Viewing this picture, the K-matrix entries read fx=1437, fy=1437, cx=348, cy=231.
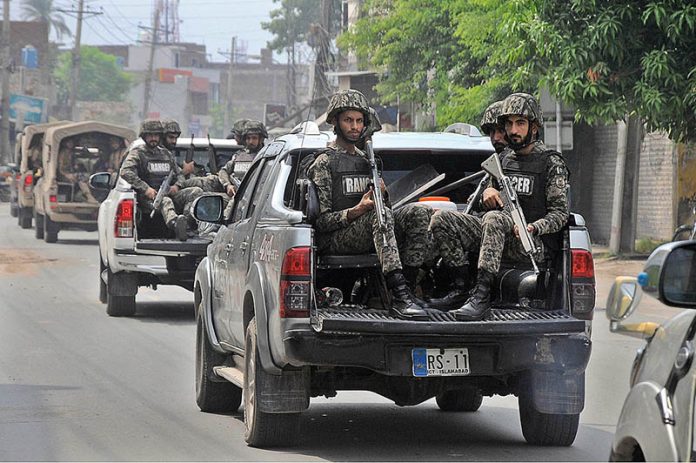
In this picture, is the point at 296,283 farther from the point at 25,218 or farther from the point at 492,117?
the point at 25,218

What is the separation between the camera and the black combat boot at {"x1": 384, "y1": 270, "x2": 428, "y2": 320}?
7.50m

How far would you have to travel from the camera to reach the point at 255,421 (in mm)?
7930

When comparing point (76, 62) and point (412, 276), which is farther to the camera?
point (76, 62)

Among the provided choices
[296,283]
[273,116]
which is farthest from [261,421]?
[273,116]

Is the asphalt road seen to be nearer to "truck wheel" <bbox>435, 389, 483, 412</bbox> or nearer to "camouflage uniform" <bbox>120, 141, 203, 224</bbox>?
"truck wheel" <bbox>435, 389, 483, 412</bbox>

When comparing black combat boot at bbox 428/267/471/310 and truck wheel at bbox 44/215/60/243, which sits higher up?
black combat boot at bbox 428/267/471/310

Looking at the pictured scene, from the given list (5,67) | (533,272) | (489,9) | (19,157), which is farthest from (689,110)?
(5,67)

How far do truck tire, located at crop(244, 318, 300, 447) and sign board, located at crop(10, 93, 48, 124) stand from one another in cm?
8579

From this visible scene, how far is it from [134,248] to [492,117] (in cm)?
773

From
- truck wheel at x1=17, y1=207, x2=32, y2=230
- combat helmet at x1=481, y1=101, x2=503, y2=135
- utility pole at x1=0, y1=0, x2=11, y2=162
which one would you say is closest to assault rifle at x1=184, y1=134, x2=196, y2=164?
combat helmet at x1=481, y1=101, x2=503, y2=135

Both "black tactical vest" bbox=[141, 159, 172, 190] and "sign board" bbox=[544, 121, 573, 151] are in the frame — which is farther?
"sign board" bbox=[544, 121, 573, 151]

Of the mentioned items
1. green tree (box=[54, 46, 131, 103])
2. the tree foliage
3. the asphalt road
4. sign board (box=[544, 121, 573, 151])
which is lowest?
the asphalt road

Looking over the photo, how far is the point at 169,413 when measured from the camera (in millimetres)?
9406

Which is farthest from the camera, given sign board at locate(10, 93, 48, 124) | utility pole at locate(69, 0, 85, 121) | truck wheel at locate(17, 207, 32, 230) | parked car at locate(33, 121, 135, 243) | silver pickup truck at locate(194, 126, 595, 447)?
sign board at locate(10, 93, 48, 124)
